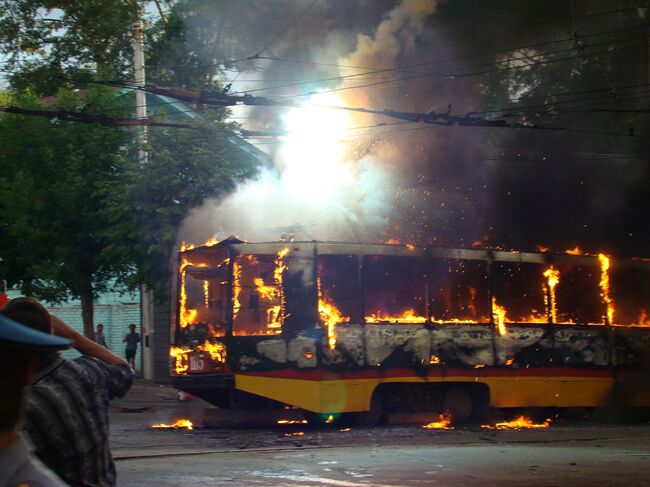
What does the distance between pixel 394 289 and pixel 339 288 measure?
1023 mm

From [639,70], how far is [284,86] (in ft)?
29.3

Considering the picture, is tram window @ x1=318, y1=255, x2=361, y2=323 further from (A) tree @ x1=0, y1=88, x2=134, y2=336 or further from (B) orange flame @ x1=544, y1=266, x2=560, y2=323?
(A) tree @ x1=0, y1=88, x2=134, y2=336

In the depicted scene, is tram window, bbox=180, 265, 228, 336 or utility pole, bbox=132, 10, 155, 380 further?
utility pole, bbox=132, 10, 155, 380

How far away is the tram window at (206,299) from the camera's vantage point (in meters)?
14.1

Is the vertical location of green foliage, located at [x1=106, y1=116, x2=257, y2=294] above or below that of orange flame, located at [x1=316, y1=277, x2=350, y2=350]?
above

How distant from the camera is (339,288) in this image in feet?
46.5

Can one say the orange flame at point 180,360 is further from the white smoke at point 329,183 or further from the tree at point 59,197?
the tree at point 59,197

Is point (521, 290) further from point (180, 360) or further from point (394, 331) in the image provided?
point (180, 360)

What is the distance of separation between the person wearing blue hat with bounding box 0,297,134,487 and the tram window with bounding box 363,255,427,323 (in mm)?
11031

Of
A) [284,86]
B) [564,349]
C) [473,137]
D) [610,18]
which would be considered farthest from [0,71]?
[564,349]

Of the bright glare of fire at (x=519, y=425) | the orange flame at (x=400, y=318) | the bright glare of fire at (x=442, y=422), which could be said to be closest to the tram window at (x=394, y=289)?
the orange flame at (x=400, y=318)

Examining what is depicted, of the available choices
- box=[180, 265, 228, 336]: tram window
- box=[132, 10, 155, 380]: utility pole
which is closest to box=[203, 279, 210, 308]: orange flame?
box=[180, 265, 228, 336]: tram window

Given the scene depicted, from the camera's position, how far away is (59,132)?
21328mm

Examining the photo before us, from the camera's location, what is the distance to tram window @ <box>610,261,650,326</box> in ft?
54.6
